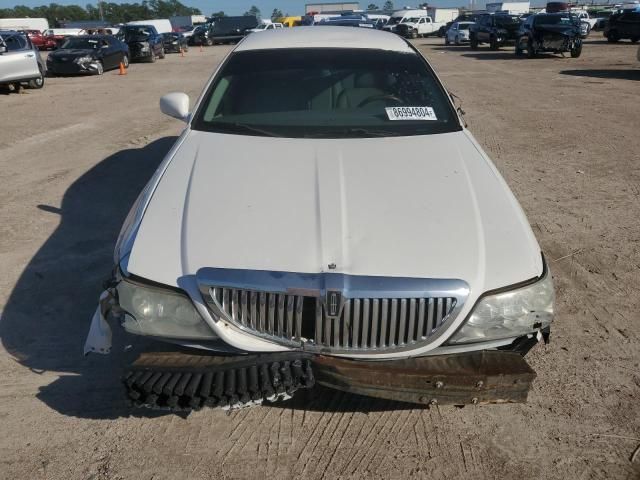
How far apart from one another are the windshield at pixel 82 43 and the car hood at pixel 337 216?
1995 cm

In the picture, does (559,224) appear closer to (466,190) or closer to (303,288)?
(466,190)

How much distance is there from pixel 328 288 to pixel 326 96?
7.04 ft

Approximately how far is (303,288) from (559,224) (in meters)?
3.78

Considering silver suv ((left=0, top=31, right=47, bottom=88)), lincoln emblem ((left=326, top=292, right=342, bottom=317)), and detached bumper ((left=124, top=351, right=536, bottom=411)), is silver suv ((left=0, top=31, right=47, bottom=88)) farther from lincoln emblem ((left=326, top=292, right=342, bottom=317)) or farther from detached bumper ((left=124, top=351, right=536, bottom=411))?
lincoln emblem ((left=326, top=292, right=342, bottom=317))

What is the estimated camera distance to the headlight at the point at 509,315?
254 centimetres

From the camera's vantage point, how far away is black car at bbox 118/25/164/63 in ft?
87.6

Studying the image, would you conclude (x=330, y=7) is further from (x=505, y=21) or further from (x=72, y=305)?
(x=72, y=305)

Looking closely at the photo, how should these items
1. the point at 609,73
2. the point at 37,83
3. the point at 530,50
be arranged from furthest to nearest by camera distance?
the point at 530,50
the point at 609,73
the point at 37,83

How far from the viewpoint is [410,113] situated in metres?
3.98

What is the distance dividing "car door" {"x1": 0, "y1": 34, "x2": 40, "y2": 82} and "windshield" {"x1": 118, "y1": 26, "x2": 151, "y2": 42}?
43.4 ft

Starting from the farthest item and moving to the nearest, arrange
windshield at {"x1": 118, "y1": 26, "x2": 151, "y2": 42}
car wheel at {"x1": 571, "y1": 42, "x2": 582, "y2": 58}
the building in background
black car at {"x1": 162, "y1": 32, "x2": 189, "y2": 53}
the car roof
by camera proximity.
→ 1. the building in background
2. black car at {"x1": 162, "y1": 32, "x2": 189, "y2": 53}
3. windshield at {"x1": 118, "y1": 26, "x2": 151, "y2": 42}
4. car wheel at {"x1": 571, "y1": 42, "x2": 582, "y2": 58}
5. the car roof

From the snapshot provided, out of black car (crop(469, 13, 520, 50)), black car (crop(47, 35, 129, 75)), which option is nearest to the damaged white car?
black car (crop(47, 35, 129, 75))

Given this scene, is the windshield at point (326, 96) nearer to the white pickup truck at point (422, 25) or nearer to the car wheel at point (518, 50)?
the car wheel at point (518, 50)

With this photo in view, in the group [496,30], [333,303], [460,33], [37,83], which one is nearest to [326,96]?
[333,303]
